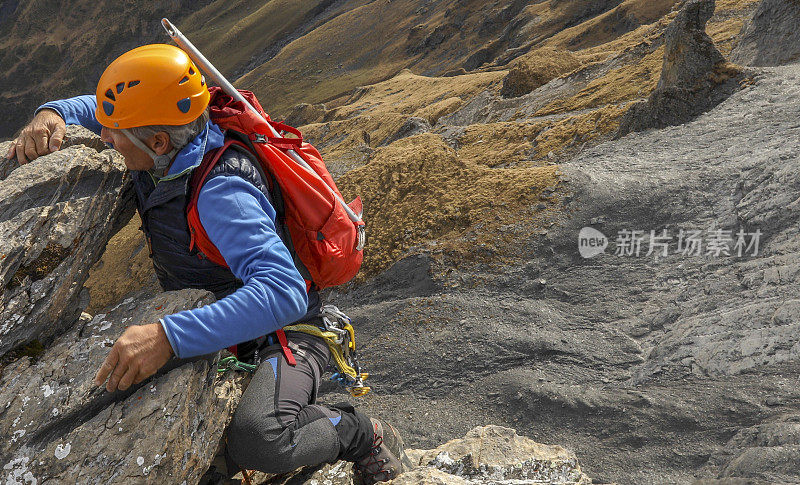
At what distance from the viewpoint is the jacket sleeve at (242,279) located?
314cm

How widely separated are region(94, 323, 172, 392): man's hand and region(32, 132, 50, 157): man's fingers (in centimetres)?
203

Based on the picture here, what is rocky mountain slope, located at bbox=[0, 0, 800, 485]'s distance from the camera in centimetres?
388

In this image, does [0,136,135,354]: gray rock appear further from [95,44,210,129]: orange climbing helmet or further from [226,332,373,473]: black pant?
[226,332,373,473]: black pant

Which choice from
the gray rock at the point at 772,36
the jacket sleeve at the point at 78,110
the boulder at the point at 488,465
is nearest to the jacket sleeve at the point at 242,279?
the boulder at the point at 488,465

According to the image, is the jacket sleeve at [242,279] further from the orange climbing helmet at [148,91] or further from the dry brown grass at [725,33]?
the dry brown grass at [725,33]

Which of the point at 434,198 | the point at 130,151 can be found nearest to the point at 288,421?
the point at 130,151

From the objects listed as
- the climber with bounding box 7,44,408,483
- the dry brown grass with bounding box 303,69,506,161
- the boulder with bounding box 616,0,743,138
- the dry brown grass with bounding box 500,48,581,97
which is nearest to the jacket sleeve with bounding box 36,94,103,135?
the climber with bounding box 7,44,408,483

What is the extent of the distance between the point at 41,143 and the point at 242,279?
7.22 feet

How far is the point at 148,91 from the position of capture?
3.53 meters

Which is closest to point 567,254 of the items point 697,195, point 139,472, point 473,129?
point 697,195

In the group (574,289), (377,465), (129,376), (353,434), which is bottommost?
(574,289)

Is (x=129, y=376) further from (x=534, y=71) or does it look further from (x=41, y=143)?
(x=534, y=71)

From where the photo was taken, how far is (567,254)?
8391mm

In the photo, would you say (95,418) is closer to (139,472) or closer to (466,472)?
(139,472)
